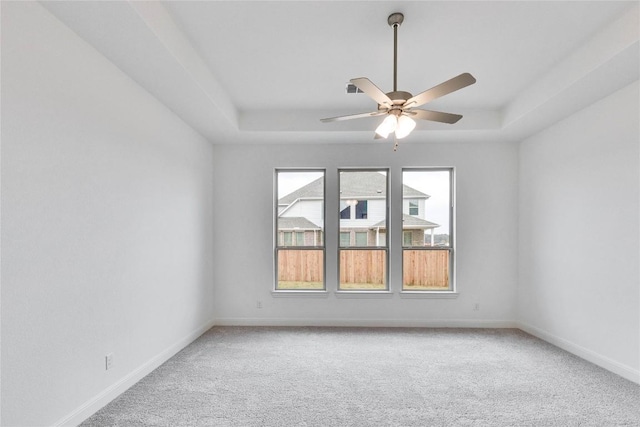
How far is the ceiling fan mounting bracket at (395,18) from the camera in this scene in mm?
2485

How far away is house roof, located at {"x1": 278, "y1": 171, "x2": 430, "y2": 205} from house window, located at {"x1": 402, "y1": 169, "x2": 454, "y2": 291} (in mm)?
21

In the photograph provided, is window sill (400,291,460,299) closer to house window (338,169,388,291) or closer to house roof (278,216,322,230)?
house window (338,169,388,291)

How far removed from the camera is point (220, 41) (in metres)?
2.89

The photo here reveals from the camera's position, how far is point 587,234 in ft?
12.0

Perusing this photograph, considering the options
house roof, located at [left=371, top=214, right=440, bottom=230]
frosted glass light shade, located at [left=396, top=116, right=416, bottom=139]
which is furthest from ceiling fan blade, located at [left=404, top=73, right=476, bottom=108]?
house roof, located at [left=371, top=214, right=440, bottom=230]

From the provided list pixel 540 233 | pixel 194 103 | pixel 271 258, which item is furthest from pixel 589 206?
pixel 194 103

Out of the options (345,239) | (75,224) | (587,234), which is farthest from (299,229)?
(587,234)

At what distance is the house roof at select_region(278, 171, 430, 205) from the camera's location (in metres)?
5.21

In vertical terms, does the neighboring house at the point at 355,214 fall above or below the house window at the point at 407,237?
above

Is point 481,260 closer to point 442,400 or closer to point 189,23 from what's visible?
point 442,400

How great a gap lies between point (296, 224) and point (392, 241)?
1.45 metres

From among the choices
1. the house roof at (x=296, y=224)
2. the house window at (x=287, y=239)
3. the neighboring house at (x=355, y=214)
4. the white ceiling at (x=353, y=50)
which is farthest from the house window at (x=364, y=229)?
the white ceiling at (x=353, y=50)

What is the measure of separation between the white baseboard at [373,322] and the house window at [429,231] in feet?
1.56

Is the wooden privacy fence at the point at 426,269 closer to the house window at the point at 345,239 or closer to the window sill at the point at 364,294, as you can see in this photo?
the window sill at the point at 364,294
